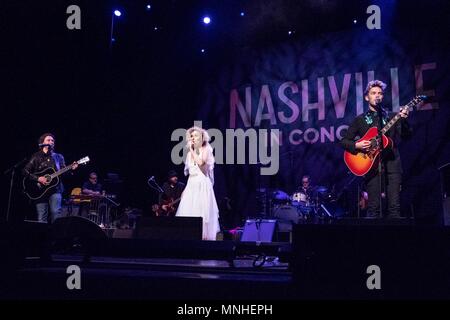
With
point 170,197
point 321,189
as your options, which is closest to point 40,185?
point 170,197

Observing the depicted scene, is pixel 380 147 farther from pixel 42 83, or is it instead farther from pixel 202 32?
pixel 202 32

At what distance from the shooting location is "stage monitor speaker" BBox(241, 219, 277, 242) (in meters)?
7.77

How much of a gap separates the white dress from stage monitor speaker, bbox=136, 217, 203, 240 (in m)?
1.62

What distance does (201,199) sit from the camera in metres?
6.43

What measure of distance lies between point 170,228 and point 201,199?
1.75m

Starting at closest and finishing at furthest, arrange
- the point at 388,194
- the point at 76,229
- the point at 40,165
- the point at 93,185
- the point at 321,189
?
the point at 76,229 → the point at 388,194 → the point at 40,165 → the point at 321,189 → the point at 93,185

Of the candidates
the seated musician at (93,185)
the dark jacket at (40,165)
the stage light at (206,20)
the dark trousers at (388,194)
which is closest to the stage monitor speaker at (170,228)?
the dark trousers at (388,194)

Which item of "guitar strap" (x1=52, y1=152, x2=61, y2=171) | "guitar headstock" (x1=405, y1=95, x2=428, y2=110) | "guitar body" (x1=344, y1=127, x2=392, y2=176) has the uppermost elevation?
"guitar headstock" (x1=405, y1=95, x2=428, y2=110)

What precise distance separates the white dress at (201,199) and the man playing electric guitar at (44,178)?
2152mm

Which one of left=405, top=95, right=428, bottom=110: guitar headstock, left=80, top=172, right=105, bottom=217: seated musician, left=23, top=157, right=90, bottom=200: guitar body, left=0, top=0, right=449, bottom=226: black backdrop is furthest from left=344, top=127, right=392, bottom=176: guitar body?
left=80, top=172, right=105, bottom=217: seated musician

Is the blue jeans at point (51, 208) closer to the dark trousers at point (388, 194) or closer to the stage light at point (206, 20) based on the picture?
the dark trousers at point (388, 194)

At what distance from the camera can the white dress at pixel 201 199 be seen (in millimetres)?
6414

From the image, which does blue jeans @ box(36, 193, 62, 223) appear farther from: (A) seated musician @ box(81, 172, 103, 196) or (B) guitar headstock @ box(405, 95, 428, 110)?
(B) guitar headstock @ box(405, 95, 428, 110)

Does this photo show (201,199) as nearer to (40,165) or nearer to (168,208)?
(40,165)
